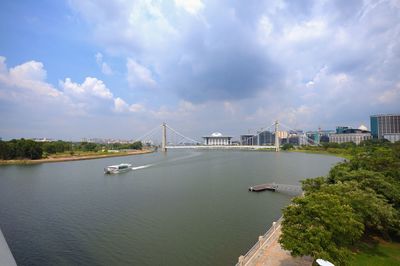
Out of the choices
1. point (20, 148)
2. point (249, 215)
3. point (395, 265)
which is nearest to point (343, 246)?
point (395, 265)

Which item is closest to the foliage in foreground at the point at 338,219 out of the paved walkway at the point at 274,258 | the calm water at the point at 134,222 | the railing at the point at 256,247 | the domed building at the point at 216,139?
the paved walkway at the point at 274,258

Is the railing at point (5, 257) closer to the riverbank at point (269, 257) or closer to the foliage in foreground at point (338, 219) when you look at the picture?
the foliage in foreground at point (338, 219)

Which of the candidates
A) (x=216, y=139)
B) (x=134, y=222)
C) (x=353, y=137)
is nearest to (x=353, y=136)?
(x=353, y=137)

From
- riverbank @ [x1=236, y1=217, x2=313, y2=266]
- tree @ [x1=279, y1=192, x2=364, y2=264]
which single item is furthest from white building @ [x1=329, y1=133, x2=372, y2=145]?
tree @ [x1=279, y1=192, x2=364, y2=264]

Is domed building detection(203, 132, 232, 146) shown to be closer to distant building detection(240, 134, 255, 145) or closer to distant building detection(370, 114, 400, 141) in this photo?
distant building detection(240, 134, 255, 145)

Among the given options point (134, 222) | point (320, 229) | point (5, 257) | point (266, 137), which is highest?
point (266, 137)

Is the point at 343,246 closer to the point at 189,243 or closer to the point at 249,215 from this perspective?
the point at 189,243

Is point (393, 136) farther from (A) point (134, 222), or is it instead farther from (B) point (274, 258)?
(B) point (274, 258)
